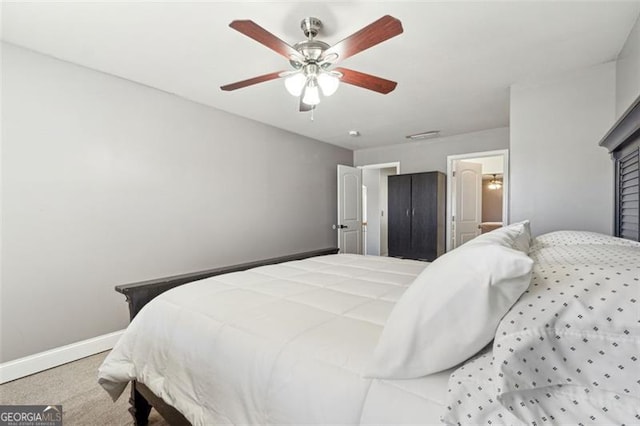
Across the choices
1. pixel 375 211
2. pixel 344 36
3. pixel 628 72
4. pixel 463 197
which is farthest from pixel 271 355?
pixel 375 211

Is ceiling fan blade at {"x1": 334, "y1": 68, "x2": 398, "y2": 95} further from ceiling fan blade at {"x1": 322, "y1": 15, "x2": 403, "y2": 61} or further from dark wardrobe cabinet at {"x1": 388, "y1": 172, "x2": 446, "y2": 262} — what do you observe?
dark wardrobe cabinet at {"x1": 388, "y1": 172, "x2": 446, "y2": 262}

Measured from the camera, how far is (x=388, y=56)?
223 centimetres

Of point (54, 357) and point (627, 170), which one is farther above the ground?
point (627, 170)

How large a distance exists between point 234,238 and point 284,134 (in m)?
1.71

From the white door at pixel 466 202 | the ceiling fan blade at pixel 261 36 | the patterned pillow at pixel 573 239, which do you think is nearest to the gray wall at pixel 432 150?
the white door at pixel 466 202

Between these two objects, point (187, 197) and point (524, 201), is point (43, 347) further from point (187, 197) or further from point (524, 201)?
point (524, 201)

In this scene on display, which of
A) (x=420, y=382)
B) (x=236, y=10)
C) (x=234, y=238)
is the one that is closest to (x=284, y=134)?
(x=234, y=238)

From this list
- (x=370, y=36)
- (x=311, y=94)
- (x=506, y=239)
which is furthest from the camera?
(x=311, y=94)

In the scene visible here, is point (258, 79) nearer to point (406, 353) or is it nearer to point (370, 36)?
point (370, 36)

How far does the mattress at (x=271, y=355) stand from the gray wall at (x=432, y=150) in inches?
137

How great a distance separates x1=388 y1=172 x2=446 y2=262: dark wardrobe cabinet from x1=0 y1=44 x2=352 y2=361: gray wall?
251cm

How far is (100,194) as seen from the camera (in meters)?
2.51

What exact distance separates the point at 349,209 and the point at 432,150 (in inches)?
67.2

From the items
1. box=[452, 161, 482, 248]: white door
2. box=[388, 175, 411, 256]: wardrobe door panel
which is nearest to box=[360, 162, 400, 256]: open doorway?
box=[388, 175, 411, 256]: wardrobe door panel
